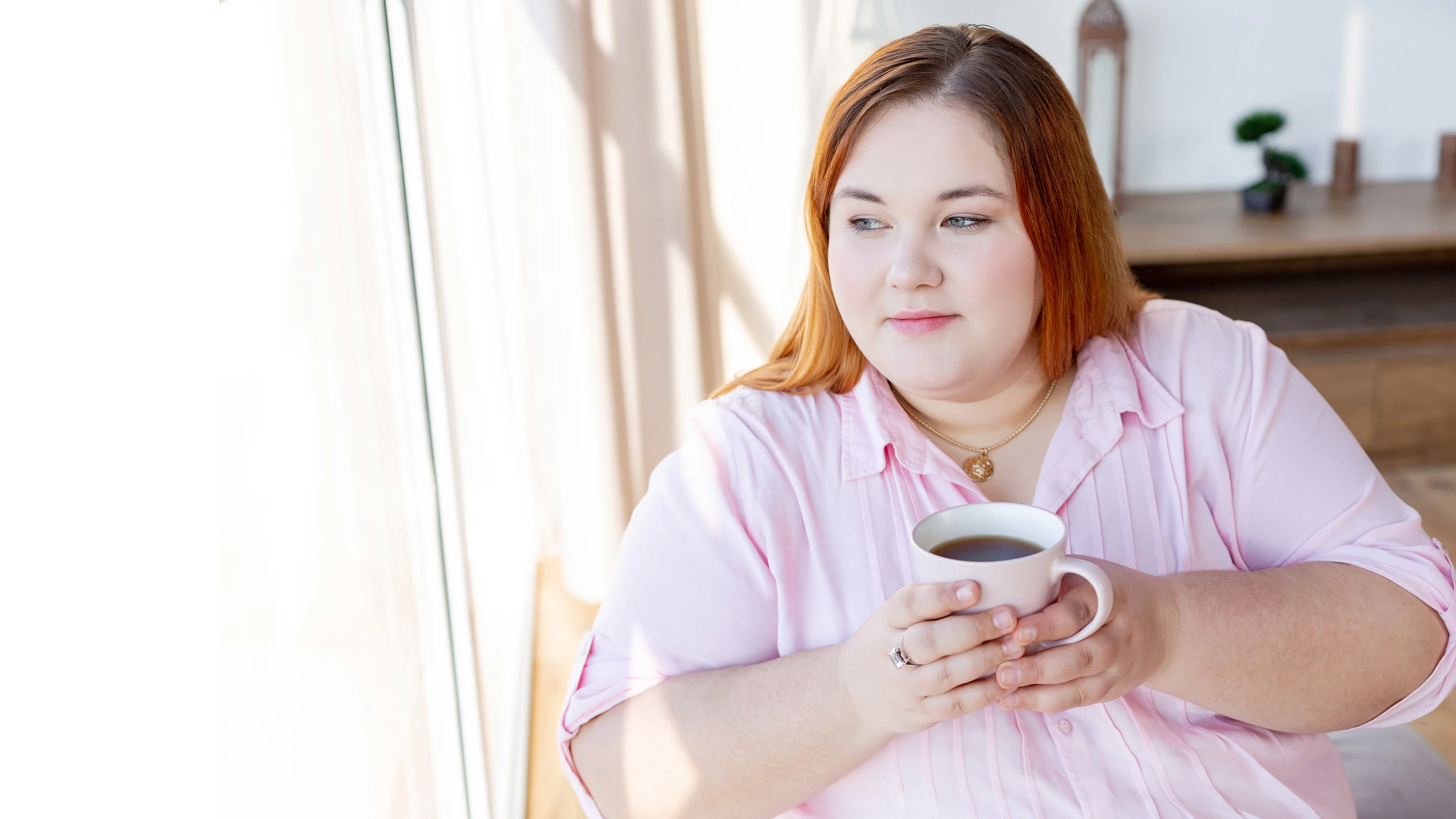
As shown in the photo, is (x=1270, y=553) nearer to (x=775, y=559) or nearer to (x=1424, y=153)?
(x=775, y=559)

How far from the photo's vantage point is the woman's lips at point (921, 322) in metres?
1.00

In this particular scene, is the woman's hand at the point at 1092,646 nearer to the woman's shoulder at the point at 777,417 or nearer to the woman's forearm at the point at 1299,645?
the woman's forearm at the point at 1299,645

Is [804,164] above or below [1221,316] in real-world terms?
above

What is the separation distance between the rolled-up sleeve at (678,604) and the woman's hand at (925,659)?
0.14 meters

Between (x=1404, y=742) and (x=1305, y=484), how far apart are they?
54 cm

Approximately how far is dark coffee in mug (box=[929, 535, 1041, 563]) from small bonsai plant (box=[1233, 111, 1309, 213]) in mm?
2788

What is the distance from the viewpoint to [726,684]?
3.14ft

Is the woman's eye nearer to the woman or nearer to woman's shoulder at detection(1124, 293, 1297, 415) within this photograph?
the woman

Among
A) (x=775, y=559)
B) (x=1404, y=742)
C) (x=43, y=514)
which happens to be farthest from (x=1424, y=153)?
(x=43, y=514)

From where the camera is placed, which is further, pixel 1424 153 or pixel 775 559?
pixel 1424 153

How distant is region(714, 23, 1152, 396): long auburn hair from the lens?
0.99m

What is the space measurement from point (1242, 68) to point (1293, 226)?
0.67 m

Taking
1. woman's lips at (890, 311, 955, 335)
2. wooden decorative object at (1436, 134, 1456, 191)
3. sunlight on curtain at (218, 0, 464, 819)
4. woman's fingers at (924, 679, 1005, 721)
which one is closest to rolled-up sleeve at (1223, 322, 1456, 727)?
woman's lips at (890, 311, 955, 335)

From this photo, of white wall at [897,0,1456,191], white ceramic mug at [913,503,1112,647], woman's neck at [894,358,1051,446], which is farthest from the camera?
white wall at [897,0,1456,191]
